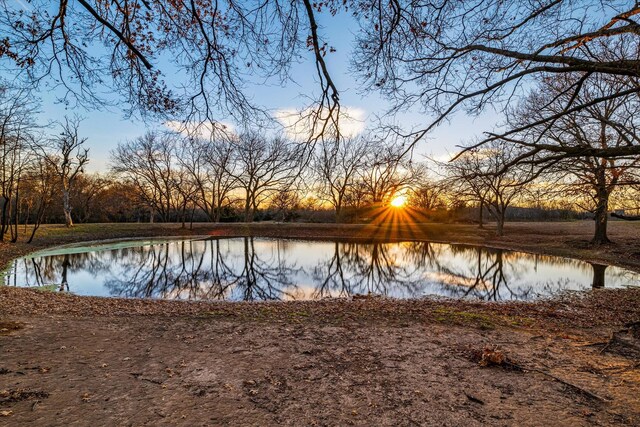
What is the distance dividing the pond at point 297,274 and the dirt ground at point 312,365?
381 cm

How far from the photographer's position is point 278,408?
10.9 feet

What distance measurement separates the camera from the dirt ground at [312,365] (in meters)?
3.21

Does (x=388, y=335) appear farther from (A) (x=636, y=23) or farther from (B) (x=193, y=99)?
(A) (x=636, y=23)

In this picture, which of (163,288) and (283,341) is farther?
(163,288)

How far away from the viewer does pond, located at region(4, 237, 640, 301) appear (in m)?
11.4

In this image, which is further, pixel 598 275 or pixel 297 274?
pixel 297 274

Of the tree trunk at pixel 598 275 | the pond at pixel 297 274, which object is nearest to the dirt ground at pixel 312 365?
the pond at pixel 297 274

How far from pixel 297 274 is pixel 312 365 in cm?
1058

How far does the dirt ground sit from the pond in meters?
3.81

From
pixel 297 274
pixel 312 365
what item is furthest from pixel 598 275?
pixel 312 365

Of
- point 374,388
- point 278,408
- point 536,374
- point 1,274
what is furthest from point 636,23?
point 1,274

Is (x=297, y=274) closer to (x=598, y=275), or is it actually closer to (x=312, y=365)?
(x=312, y=365)

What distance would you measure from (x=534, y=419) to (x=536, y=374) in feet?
3.85

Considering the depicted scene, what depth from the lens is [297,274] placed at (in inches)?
585
